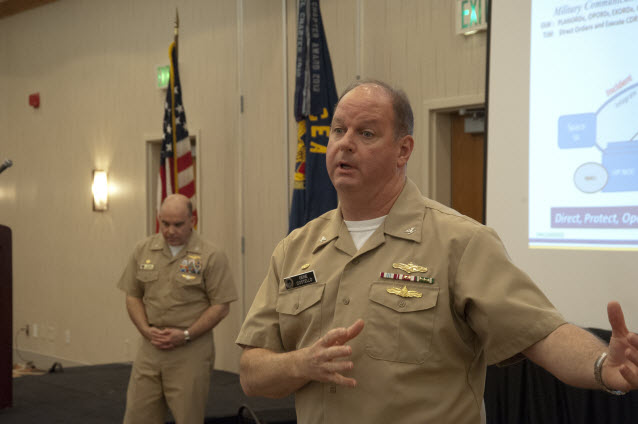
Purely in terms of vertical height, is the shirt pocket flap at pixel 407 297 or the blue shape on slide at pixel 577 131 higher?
the blue shape on slide at pixel 577 131

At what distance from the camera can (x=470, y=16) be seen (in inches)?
169

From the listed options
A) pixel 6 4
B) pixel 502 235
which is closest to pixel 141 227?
pixel 6 4

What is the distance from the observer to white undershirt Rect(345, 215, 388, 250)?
164 cm

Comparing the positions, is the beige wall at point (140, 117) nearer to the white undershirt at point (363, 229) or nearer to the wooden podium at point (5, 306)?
the wooden podium at point (5, 306)

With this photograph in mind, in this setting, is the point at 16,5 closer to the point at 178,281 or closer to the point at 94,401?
the point at 94,401

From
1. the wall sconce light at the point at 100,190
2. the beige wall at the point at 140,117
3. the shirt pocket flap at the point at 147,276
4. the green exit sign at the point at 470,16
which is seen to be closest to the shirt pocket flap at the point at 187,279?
the shirt pocket flap at the point at 147,276

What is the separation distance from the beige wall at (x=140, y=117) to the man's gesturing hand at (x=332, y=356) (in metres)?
3.29

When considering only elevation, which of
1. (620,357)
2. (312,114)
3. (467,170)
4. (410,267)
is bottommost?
(620,357)

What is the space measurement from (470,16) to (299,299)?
127 inches

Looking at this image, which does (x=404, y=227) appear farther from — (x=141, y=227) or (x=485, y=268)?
(x=141, y=227)

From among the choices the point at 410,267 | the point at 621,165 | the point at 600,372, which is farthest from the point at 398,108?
the point at 621,165

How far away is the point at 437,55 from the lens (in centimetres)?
456

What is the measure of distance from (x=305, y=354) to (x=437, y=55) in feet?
11.6

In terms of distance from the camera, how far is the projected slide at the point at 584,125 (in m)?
2.77
